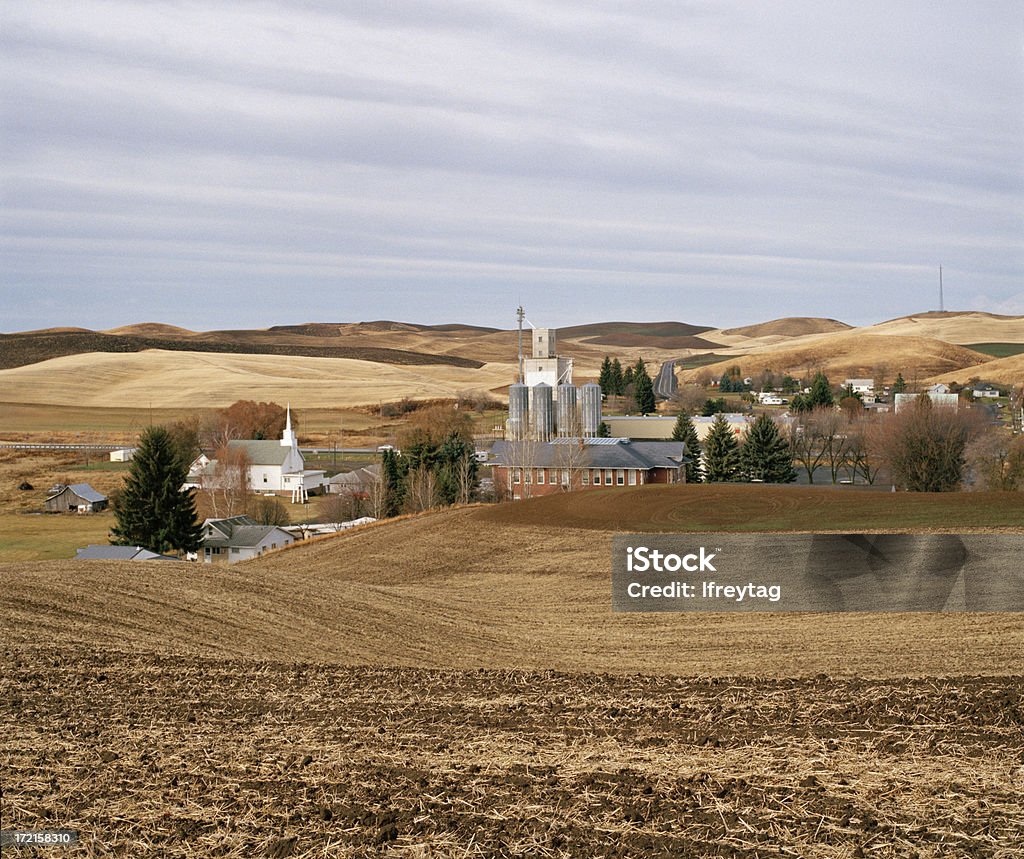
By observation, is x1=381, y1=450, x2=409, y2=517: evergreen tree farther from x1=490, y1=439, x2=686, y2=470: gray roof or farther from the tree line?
the tree line

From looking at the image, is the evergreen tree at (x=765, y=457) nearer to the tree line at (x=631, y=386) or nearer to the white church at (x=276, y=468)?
the white church at (x=276, y=468)

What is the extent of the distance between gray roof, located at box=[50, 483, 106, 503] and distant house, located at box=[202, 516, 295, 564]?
63.0 ft

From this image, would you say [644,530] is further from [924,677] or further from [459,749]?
[459,749]

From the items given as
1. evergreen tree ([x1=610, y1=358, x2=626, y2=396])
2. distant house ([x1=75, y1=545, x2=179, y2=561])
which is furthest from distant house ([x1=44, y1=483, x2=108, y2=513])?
evergreen tree ([x1=610, y1=358, x2=626, y2=396])


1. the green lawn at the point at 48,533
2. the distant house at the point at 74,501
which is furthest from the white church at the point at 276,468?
the green lawn at the point at 48,533

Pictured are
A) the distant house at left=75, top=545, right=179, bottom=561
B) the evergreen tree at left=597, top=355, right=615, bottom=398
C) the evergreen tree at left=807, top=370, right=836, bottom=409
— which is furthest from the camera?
the evergreen tree at left=597, top=355, right=615, bottom=398

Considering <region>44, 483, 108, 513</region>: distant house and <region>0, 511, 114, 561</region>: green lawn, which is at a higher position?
<region>44, 483, 108, 513</region>: distant house

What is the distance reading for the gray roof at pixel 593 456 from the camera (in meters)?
64.8

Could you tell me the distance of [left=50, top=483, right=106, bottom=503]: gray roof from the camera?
221 ft

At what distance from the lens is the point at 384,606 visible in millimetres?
18875

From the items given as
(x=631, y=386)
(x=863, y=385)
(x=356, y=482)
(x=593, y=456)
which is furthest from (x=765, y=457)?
(x=863, y=385)

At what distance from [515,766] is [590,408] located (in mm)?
72414

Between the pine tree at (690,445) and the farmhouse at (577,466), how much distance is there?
4508mm

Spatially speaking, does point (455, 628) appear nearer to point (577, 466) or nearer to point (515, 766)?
point (515, 766)
